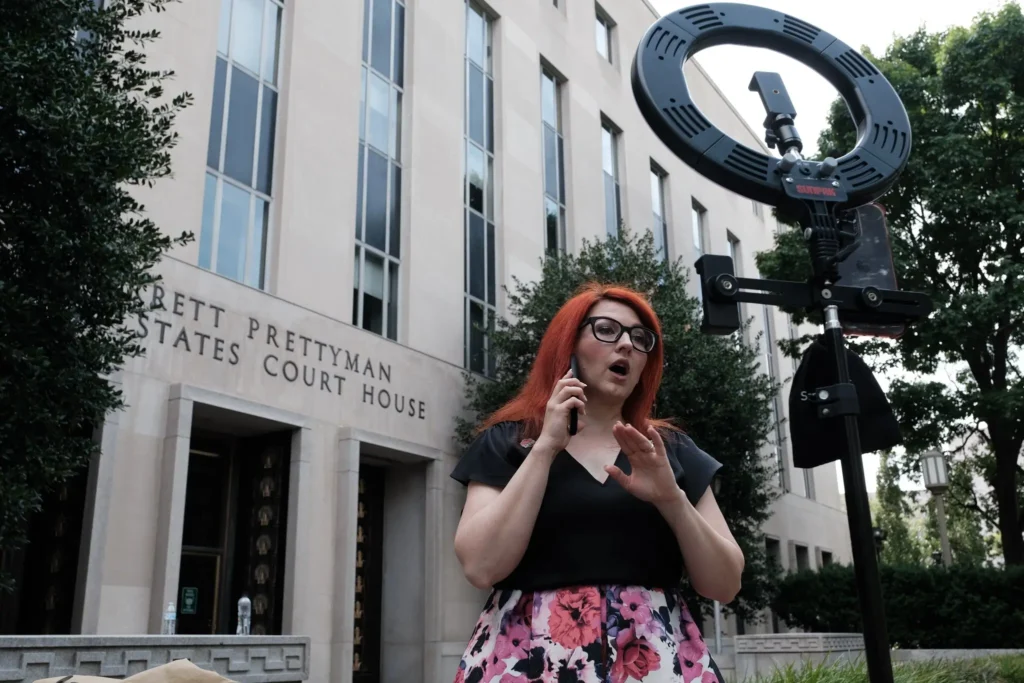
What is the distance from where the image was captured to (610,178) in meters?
26.3

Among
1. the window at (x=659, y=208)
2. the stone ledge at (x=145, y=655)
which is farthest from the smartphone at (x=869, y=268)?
the window at (x=659, y=208)

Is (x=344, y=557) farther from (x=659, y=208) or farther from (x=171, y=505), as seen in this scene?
(x=659, y=208)

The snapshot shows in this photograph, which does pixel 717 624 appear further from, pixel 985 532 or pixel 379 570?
pixel 985 532

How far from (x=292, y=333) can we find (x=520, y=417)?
12864mm

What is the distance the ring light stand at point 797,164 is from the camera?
378 centimetres

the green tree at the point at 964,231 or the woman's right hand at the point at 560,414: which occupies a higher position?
the green tree at the point at 964,231

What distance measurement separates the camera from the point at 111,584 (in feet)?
38.2

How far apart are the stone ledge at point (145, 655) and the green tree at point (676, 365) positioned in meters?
8.35

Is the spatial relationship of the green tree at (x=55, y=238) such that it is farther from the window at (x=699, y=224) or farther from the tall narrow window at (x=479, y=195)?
the window at (x=699, y=224)

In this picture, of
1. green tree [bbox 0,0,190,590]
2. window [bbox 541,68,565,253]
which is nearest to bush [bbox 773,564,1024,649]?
window [bbox 541,68,565,253]

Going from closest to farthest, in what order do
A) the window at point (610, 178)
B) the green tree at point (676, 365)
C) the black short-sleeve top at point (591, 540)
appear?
1. the black short-sleeve top at point (591, 540)
2. the green tree at point (676, 365)
3. the window at point (610, 178)

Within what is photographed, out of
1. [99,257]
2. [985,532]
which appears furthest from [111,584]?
[985,532]

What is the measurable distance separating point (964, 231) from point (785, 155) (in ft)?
62.8

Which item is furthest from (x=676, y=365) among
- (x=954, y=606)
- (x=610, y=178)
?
(x=610, y=178)
